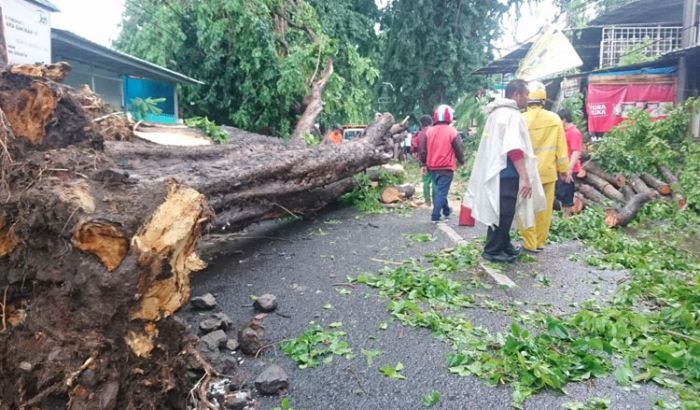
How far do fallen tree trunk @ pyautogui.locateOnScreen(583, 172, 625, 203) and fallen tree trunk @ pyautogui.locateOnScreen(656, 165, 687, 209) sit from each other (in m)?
0.73

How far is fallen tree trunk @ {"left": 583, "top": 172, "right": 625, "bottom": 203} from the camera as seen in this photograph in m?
8.31

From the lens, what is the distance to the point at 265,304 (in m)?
3.88

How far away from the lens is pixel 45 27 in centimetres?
690

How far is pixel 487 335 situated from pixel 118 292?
7.33 ft

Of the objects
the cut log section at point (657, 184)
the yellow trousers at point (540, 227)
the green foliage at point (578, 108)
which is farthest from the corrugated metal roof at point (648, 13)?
the yellow trousers at point (540, 227)

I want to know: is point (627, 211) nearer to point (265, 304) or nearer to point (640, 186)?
point (640, 186)

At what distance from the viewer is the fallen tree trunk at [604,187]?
327 inches

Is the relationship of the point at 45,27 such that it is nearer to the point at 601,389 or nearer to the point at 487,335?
the point at 487,335

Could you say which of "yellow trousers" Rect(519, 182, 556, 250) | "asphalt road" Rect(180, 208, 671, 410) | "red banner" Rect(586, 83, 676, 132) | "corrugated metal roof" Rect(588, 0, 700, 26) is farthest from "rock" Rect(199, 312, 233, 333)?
"corrugated metal roof" Rect(588, 0, 700, 26)

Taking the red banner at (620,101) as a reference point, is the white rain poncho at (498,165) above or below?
below

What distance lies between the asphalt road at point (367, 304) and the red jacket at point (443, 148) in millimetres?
918

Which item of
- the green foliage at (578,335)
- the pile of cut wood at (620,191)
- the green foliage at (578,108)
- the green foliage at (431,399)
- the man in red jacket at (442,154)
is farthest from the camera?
the green foliage at (578,108)

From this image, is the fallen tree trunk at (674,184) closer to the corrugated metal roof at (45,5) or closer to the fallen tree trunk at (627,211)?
the fallen tree trunk at (627,211)

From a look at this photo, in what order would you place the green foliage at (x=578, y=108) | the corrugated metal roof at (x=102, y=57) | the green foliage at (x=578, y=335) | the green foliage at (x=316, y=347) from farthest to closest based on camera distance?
the green foliage at (x=578, y=108)
the corrugated metal roof at (x=102, y=57)
the green foliage at (x=316, y=347)
the green foliage at (x=578, y=335)
